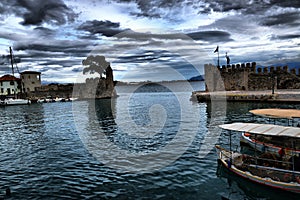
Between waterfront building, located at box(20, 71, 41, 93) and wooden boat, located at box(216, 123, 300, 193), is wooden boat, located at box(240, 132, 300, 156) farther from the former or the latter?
waterfront building, located at box(20, 71, 41, 93)

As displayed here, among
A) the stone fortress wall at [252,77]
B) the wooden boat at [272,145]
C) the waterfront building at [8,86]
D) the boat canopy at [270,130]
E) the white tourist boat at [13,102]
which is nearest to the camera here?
the boat canopy at [270,130]

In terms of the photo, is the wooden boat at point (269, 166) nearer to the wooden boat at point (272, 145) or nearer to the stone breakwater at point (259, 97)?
the wooden boat at point (272, 145)

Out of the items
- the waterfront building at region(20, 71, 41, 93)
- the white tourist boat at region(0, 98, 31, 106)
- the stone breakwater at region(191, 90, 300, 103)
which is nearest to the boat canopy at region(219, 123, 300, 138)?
the stone breakwater at region(191, 90, 300, 103)

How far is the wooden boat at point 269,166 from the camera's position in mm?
11945

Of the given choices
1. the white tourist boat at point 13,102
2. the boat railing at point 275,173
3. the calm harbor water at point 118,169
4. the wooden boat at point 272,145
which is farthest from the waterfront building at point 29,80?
the boat railing at point 275,173

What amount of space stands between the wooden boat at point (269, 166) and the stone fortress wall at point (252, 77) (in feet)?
161

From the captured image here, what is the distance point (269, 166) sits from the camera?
1333cm

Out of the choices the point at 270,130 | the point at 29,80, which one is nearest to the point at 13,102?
the point at 29,80

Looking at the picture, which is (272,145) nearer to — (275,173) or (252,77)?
(275,173)

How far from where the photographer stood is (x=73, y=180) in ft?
45.4

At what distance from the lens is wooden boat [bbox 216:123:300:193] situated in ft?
39.2

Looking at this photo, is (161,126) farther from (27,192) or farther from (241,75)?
(241,75)

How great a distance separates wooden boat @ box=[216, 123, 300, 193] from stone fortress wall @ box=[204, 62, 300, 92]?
4905cm

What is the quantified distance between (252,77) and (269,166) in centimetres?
5300
